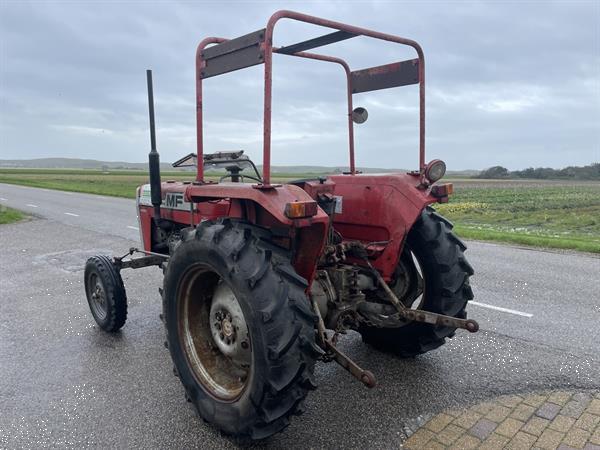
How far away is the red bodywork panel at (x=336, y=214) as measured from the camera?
2807 mm

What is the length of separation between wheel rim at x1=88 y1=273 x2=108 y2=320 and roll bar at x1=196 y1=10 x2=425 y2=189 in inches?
75.9

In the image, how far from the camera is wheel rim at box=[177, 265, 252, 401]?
3047 mm

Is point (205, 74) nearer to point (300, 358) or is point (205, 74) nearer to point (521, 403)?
point (300, 358)

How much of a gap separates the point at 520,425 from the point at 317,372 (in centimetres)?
138

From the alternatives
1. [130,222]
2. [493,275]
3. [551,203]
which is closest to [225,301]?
[493,275]

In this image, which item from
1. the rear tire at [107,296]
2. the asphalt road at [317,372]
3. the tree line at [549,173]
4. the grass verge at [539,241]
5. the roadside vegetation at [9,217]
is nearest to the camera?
the asphalt road at [317,372]

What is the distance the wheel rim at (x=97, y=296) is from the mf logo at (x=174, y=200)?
0.97m

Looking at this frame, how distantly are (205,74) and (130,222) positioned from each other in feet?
33.8

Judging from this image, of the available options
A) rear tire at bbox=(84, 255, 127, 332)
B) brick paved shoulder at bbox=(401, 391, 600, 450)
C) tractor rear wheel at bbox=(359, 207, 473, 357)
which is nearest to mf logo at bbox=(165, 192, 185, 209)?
rear tire at bbox=(84, 255, 127, 332)

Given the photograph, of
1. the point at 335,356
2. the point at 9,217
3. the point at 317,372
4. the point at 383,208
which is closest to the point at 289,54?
the point at 383,208

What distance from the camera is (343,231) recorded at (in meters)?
3.76

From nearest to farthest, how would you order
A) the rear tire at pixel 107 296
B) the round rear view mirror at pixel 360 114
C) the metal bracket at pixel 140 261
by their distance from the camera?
the round rear view mirror at pixel 360 114, the rear tire at pixel 107 296, the metal bracket at pixel 140 261

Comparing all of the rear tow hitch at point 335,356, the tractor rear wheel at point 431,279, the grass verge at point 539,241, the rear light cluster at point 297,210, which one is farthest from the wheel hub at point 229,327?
the grass verge at point 539,241

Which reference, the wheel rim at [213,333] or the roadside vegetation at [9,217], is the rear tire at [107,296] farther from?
the roadside vegetation at [9,217]
